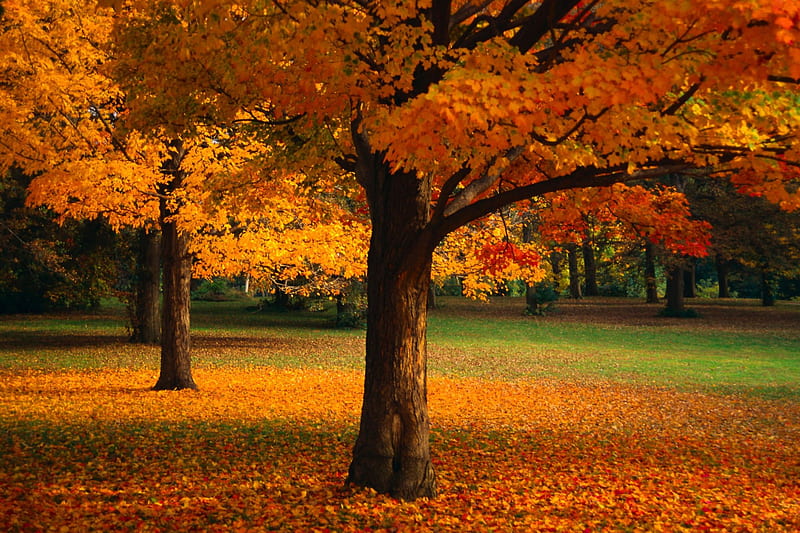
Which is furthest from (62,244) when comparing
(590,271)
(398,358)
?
(590,271)

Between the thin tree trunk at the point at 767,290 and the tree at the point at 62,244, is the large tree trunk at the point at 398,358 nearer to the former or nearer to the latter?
the tree at the point at 62,244

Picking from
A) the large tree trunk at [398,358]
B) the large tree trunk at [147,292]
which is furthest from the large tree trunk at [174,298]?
the large tree trunk at [147,292]

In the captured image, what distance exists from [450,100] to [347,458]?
5025mm

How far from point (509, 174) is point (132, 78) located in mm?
4525

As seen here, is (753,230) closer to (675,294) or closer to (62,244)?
(675,294)

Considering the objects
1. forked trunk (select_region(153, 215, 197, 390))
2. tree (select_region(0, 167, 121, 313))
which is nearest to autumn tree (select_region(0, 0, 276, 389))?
forked trunk (select_region(153, 215, 197, 390))

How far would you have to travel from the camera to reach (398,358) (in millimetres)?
6891

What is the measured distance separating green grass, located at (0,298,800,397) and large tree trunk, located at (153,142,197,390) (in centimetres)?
448

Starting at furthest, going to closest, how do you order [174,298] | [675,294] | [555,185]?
[675,294], [174,298], [555,185]

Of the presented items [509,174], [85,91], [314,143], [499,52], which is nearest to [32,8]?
[85,91]

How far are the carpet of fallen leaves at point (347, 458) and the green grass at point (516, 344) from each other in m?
3.89

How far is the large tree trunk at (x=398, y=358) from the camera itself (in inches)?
271

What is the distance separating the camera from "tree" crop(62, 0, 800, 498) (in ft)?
16.0

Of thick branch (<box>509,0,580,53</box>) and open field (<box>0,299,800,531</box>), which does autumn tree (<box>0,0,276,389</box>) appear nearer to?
open field (<box>0,299,800,531</box>)
